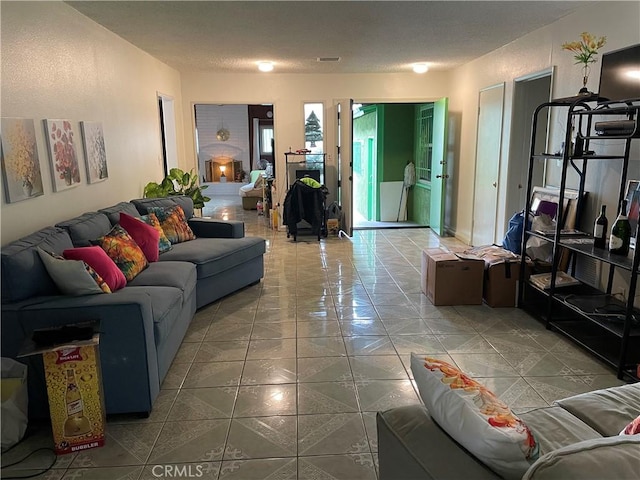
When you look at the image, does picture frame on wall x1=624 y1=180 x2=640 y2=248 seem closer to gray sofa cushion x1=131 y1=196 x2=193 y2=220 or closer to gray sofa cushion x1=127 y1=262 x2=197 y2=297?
gray sofa cushion x1=127 y1=262 x2=197 y2=297

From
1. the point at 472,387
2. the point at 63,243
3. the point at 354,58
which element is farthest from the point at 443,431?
the point at 354,58

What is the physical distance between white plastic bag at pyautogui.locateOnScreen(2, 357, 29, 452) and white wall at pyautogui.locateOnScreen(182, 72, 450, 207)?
18.2ft

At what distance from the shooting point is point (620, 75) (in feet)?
10.2

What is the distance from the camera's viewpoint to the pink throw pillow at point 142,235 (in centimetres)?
358

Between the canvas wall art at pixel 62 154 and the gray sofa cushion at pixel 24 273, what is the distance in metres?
0.80

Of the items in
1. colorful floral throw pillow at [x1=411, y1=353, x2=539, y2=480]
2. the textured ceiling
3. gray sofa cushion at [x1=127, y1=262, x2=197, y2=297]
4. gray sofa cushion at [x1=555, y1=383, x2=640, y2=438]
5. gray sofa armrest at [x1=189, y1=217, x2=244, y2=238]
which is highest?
the textured ceiling

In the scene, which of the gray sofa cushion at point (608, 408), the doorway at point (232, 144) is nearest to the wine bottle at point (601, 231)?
the gray sofa cushion at point (608, 408)

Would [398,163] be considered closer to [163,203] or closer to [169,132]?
[169,132]

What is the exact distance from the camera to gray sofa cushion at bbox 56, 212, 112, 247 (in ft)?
9.94

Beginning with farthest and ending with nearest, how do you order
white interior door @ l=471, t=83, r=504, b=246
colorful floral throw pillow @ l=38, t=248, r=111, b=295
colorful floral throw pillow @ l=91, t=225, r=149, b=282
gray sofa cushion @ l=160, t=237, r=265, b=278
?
white interior door @ l=471, t=83, r=504, b=246
gray sofa cushion @ l=160, t=237, r=265, b=278
colorful floral throw pillow @ l=91, t=225, r=149, b=282
colorful floral throw pillow @ l=38, t=248, r=111, b=295

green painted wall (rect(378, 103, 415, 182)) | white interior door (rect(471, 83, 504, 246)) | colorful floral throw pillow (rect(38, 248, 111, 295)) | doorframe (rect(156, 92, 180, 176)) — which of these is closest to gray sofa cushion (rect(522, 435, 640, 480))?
colorful floral throw pillow (rect(38, 248, 111, 295))

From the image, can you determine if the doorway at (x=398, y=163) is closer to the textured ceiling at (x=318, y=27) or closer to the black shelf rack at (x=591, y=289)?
the textured ceiling at (x=318, y=27)

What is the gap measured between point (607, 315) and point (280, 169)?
548 centimetres

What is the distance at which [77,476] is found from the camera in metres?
2.02
